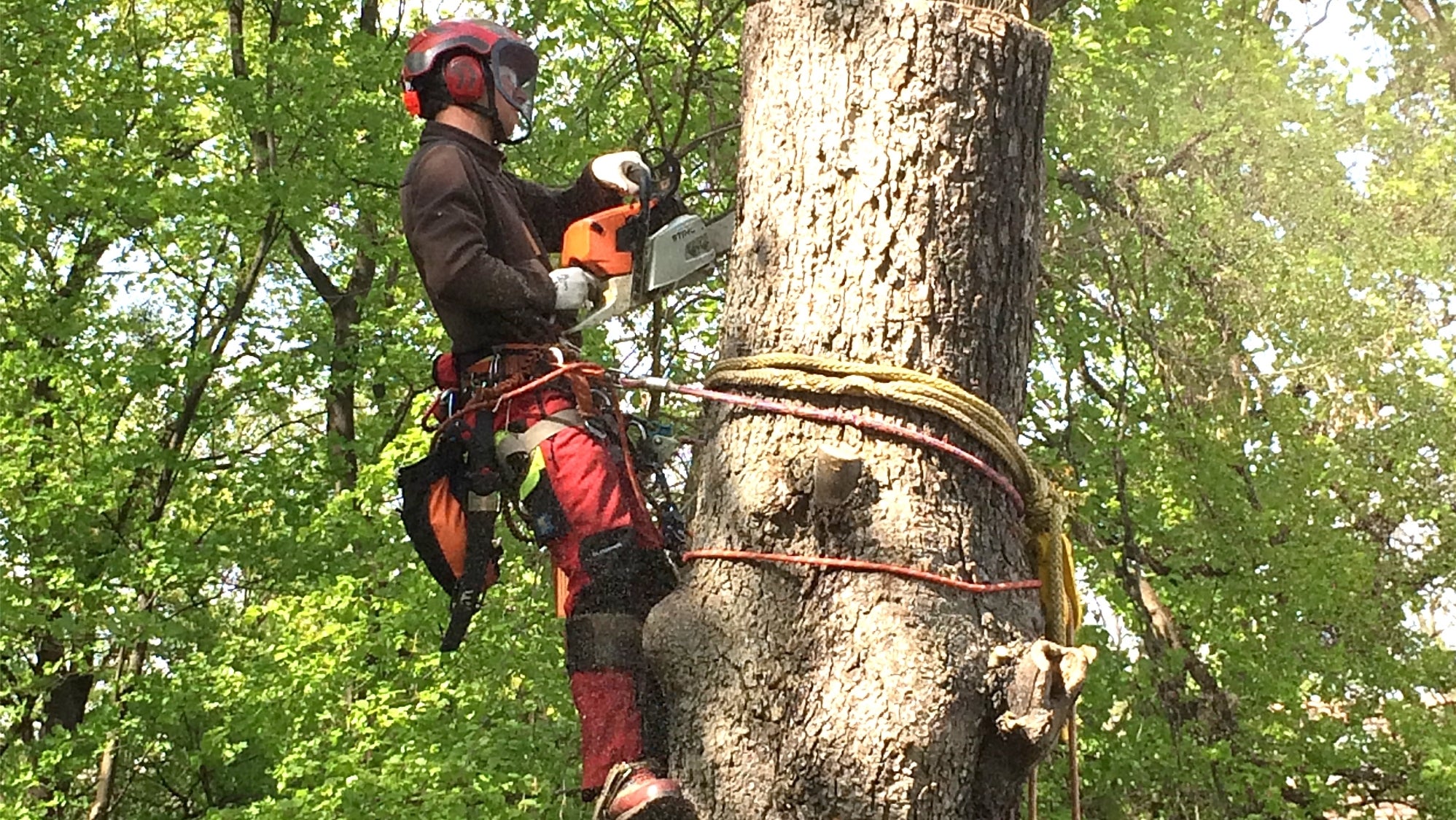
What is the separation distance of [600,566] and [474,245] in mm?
673

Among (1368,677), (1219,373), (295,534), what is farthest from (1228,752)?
(295,534)

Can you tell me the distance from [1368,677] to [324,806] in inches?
237

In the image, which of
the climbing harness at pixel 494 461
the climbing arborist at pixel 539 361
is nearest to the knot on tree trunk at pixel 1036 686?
the climbing arborist at pixel 539 361

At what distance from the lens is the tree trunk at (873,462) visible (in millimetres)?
1736

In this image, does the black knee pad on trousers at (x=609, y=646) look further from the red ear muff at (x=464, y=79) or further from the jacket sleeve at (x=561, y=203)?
the red ear muff at (x=464, y=79)

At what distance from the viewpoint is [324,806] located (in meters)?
6.99

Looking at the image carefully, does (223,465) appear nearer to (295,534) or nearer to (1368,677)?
(295,534)

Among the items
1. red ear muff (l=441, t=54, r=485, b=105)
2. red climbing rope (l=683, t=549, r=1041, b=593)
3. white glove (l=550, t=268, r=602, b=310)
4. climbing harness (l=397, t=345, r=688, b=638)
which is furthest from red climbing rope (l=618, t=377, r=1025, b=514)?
red ear muff (l=441, t=54, r=485, b=105)

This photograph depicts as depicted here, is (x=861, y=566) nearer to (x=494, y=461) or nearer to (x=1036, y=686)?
(x=1036, y=686)

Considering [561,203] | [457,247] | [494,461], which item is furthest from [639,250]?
[494,461]

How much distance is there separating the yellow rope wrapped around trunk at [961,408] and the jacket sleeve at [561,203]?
1102mm

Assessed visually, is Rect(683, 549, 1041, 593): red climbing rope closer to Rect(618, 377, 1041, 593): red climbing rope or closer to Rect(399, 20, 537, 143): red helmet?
Rect(618, 377, 1041, 593): red climbing rope

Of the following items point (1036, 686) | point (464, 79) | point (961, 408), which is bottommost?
point (1036, 686)

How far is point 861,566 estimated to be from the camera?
180 centimetres
